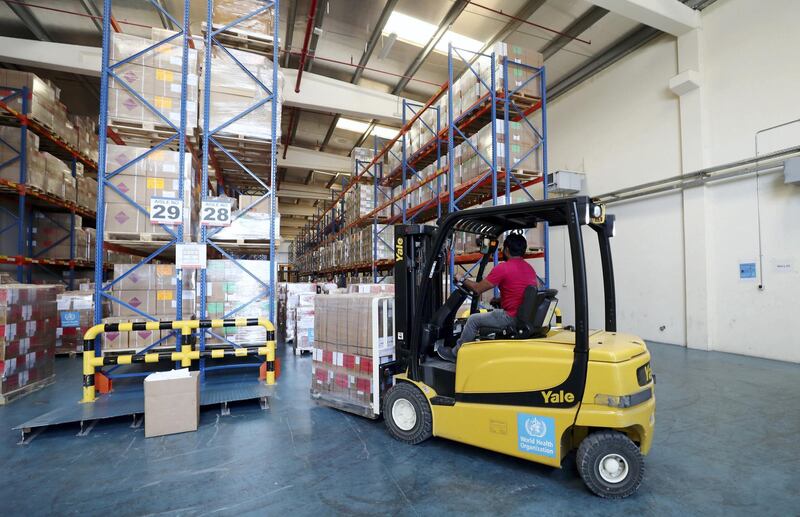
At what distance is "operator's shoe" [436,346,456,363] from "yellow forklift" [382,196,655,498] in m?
0.07

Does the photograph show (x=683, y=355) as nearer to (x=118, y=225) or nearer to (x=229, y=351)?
(x=229, y=351)

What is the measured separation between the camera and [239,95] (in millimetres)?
5473

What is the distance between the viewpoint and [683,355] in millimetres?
7164

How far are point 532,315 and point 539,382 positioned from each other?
0.46 metres

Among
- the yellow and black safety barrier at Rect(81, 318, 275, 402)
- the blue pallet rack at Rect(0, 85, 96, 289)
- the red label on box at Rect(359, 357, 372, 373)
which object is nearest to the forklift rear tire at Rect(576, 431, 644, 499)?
the red label on box at Rect(359, 357, 372, 373)

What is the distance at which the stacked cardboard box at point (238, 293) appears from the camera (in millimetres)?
5574

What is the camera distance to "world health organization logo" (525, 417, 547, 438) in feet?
8.61

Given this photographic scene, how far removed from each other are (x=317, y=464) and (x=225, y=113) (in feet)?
15.3

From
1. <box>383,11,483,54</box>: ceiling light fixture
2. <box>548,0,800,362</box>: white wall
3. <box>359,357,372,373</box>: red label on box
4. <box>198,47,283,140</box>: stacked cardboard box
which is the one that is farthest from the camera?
<box>383,11,483,54</box>: ceiling light fixture

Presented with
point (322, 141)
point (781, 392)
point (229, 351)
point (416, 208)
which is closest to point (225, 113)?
point (229, 351)

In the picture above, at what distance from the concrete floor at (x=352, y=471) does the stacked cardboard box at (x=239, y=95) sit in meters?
3.69

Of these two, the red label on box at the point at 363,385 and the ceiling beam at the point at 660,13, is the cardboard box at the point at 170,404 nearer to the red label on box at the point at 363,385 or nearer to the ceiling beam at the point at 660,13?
the red label on box at the point at 363,385

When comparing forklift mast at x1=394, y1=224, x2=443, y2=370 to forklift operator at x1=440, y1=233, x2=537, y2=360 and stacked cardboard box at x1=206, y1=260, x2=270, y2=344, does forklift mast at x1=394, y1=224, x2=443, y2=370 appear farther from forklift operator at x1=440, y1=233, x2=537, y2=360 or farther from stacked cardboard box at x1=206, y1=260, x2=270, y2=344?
stacked cardboard box at x1=206, y1=260, x2=270, y2=344

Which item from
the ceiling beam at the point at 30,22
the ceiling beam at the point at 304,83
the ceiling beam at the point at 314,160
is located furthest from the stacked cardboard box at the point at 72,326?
the ceiling beam at the point at 314,160
